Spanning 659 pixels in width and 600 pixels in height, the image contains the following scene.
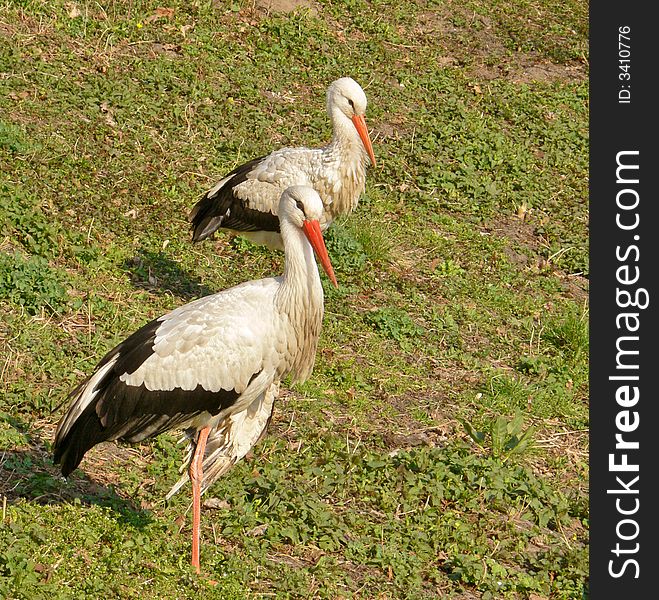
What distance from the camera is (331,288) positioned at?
9180 mm

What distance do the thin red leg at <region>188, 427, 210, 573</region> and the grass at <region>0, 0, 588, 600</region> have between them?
3.7 inches

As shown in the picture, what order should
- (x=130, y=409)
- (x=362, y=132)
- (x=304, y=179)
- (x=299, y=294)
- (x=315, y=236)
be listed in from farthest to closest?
(x=362, y=132)
(x=304, y=179)
(x=315, y=236)
(x=299, y=294)
(x=130, y=409)

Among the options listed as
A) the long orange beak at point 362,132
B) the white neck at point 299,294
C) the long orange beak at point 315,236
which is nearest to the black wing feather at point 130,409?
the white neck at point 299,294

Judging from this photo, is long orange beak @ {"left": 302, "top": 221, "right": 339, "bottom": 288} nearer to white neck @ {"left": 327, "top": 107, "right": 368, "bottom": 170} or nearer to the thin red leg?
the thin red leg

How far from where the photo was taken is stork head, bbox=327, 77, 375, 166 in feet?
29.2

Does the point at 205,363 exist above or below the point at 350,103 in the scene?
above

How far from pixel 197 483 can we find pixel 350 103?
413 cm

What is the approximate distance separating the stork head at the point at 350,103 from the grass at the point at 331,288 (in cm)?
109

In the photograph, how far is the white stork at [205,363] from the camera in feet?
19.1

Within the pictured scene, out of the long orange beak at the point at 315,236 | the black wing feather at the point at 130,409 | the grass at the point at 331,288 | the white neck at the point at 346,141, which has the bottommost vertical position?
the grass at the point at 331,288

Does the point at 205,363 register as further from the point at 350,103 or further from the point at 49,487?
the point at 350,103

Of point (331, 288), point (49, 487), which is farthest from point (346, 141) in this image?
point (49, 487)

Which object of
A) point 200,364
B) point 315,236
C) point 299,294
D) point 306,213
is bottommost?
point 200,364

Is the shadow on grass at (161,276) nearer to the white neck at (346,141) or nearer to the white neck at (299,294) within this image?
the white neck at (346,141)
